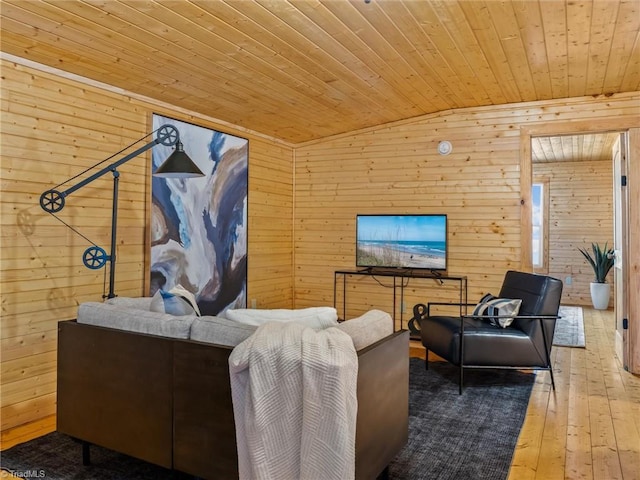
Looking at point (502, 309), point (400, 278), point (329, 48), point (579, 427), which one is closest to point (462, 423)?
point (579, 427)

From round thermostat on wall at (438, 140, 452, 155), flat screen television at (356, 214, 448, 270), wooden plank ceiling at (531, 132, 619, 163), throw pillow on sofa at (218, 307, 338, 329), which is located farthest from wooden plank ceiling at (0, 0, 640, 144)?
wooden plank ceiling at (531, 132, 619, 163)

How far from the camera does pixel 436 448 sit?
2764mm

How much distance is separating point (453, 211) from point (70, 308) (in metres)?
3.88

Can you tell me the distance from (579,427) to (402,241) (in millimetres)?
2762

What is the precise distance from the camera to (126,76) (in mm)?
3545

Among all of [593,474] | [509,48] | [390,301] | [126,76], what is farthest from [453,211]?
[126,76]

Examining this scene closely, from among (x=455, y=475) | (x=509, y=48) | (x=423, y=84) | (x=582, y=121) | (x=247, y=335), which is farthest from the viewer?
(x=582, y=121)

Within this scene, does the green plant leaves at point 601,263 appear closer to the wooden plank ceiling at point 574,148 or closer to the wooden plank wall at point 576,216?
the wooden plank wall at point 576,216

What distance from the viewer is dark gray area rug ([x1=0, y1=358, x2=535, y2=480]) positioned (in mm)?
2473

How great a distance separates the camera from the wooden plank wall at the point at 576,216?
27.5ft

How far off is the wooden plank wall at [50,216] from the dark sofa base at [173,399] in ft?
2.64

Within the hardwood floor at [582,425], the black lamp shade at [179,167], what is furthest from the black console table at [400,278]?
the black lamp shade at [179,167]

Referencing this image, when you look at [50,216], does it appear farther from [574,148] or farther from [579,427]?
[574,148]

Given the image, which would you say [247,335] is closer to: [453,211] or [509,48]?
[509,48]
